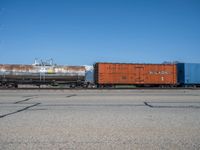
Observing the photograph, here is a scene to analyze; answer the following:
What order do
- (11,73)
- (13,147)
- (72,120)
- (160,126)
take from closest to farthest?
(13,147) → (160,126) → (72,120) → (11,73)

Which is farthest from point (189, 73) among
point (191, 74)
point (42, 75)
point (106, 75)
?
point (42, 75)

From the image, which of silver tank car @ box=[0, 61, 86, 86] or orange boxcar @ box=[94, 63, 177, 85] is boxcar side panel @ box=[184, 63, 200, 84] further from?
silver tank car @ box=[0, 61, 86, 86]

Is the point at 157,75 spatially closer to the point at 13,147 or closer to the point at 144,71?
the point at 144,71

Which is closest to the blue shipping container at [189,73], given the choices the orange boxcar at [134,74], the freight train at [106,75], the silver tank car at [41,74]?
the freight train at [106,75]

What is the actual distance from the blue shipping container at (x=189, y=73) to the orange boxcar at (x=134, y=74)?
3.12 feet

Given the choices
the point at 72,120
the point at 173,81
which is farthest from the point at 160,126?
the point at 173,81

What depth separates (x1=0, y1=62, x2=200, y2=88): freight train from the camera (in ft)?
114

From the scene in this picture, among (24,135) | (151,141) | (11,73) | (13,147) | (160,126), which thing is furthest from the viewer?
(11,73)

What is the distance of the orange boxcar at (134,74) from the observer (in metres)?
35.6

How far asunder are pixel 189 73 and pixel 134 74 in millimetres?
7524

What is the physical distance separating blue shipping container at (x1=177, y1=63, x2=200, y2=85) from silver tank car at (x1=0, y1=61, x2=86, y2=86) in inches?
525

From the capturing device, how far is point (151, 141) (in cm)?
612

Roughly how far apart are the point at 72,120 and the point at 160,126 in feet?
9.21

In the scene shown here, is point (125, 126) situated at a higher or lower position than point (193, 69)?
lower
